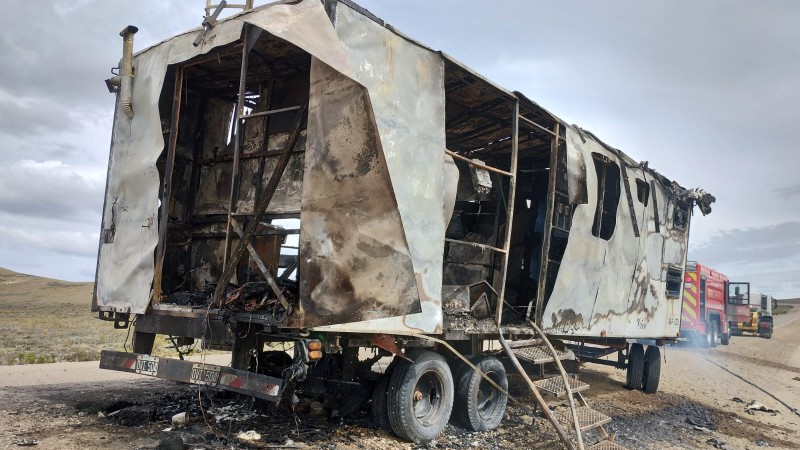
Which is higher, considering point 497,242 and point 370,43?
point 370,43

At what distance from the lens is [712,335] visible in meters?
22.5

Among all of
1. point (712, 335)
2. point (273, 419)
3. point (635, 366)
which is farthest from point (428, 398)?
point (712, 335)

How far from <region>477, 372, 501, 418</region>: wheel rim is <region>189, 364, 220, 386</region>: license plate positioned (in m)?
3.19

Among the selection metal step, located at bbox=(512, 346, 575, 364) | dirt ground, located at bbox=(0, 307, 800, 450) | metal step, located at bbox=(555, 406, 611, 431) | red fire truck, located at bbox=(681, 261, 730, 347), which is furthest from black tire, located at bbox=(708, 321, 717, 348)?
metal step, located at bbox=(555, 406, 611, 431)

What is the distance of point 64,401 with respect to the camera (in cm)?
654

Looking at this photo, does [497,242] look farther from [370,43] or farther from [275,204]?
[370,43]

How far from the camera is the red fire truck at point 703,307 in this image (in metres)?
20.8

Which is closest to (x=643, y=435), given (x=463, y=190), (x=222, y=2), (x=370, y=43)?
(x=463, y=190)

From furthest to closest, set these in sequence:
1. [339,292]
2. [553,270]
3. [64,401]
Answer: [553,270] < [64,401] < [339,292]

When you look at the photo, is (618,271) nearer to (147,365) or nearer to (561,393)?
(561,393)

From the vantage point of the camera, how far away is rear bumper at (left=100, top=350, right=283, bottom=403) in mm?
4676

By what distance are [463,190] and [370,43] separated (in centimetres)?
404

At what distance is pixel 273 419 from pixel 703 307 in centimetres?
2022

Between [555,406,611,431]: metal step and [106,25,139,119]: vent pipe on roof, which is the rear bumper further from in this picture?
[555,406,611,431]: metal step
